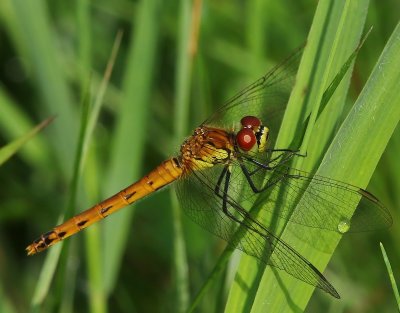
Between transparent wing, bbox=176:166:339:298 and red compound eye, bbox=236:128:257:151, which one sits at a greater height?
red compound eye, bbox=236:128:257:151

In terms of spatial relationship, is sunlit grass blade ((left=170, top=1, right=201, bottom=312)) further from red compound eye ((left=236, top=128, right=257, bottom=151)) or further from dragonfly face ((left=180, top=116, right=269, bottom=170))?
red compound eye ((left=236, top=128, right=257, bottom=151))

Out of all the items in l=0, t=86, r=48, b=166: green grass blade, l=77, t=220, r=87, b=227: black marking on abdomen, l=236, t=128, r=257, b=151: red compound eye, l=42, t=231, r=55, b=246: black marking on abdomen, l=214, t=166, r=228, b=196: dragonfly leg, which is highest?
l=0, t=86, r=48, b=166: green grass blade

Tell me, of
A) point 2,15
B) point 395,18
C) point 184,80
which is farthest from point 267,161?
point 2,15

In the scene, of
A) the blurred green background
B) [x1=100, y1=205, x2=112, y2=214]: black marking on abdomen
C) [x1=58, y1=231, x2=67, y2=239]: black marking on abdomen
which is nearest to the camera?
[x1=58, y1=231, x2=67, y2=239]: black marking on abdomen

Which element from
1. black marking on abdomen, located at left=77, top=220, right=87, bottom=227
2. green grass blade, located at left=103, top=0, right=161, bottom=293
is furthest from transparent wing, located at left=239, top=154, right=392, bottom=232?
green grass blade, located at left=103, top=0, right=161, bottom=293

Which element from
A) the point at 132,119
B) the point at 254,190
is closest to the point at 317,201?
the point at 254,190

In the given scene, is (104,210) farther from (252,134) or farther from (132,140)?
(252,134)

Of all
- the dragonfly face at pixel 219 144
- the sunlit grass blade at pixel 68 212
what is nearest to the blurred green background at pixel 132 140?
the sunlit grass blade at pixel 68 212

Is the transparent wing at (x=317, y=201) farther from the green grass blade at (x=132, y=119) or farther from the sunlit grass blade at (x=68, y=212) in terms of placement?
the green grass blade at (x=132, y=119)

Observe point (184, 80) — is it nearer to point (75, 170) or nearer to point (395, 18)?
point (75, 170)
